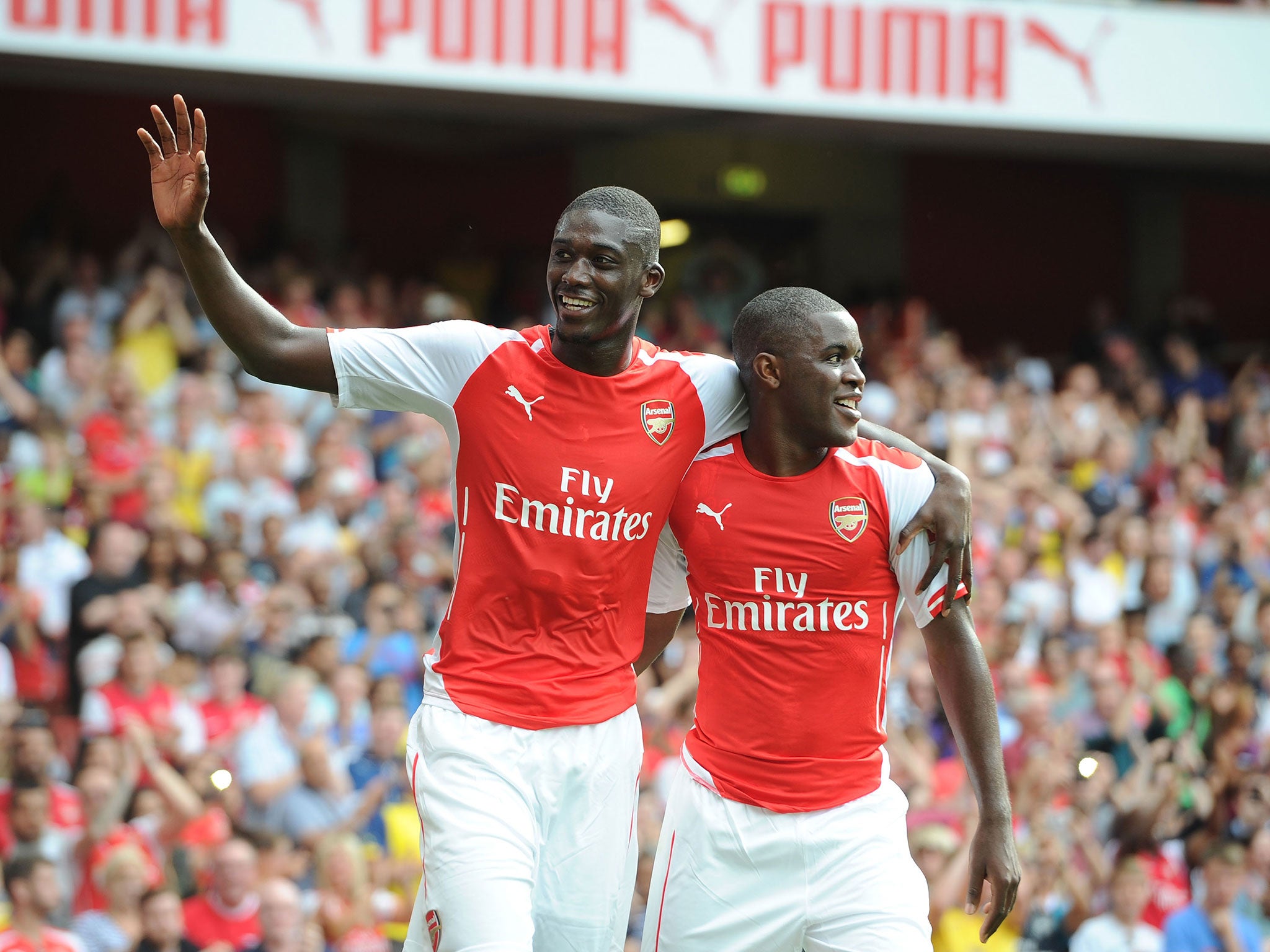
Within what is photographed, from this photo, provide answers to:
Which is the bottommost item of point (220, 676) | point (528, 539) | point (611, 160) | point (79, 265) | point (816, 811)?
point (220, 676)

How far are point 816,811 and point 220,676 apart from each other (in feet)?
13.7

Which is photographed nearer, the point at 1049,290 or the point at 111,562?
the point at 111,562

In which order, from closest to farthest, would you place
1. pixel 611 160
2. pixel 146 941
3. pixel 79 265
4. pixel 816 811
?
pixel 816 811
pixel 146 941
pixel 79 265
pixel 611 160

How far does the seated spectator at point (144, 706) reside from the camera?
23.7ft

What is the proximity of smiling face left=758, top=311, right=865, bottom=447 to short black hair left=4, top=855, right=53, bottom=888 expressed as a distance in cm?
381

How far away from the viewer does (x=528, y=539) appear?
388 centimetres

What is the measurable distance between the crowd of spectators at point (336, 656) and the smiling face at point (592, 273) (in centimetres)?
264

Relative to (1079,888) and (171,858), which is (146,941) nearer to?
(171,858)

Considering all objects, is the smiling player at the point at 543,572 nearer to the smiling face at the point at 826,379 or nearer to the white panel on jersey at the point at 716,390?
the white panel on jersey at the point at 716,390

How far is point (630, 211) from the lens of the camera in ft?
12.9

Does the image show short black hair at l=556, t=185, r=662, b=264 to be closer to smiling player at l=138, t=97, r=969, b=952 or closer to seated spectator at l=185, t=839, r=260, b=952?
smiling player at l=138, t=97, r=969, b=952

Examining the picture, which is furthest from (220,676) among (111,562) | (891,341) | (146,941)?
(891,341)

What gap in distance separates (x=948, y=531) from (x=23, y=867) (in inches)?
160

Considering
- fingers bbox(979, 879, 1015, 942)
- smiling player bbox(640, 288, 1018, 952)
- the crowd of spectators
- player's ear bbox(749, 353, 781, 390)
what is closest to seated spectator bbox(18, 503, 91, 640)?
the crowd of spectators
